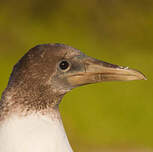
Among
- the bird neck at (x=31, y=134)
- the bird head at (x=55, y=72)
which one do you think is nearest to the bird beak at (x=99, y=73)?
the bird head at (x=55, y=72)

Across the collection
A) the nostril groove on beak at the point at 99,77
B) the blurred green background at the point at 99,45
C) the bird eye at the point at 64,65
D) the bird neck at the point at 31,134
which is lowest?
the bird neck at the point at 31,134

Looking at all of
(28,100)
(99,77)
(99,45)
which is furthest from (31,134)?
(99,45)

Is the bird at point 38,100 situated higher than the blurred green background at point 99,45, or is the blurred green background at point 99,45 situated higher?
the blurred green background at point 99,45

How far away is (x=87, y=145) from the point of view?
78.5 inches

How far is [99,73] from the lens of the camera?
31.3 inches

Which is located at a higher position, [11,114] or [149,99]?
[149,99]

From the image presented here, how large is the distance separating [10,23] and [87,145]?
813 mm

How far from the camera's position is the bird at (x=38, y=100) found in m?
0.74

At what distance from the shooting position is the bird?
74 cm

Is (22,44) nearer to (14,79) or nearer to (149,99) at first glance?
(149,99)

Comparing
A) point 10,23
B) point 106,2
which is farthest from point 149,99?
point 10,23

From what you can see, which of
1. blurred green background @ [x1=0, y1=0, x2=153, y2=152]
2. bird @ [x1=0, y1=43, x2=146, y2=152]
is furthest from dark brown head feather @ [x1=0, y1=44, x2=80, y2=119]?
blurred green background @ [x1=0, y1=0, x2=153, y2=152]

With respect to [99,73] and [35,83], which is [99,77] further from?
[35,83]

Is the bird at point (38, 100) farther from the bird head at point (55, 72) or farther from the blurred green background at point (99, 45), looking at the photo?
the blurred green background at point (99, 45)
